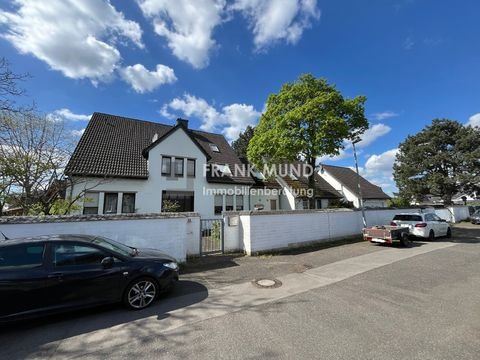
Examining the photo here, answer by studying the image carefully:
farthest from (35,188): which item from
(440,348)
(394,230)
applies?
(394,230)

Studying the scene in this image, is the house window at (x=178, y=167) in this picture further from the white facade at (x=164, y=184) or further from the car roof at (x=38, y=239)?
the car roof at (x=38, y=239)

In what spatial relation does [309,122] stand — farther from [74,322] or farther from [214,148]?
[74,322]

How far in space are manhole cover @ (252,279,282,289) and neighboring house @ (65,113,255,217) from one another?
11.1 m

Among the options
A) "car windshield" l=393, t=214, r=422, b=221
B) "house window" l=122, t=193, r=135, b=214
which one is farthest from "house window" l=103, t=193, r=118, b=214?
"car windshield" l=393, t=214, r=422, b=221

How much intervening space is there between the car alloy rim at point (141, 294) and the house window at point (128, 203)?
11585 mm

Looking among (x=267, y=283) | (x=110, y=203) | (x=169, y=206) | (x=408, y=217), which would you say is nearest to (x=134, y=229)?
(x=267, y=283)

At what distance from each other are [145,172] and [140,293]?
40.9ft

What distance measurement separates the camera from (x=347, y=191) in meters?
30.9

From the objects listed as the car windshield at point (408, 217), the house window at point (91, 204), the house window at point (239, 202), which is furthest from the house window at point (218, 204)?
the car windshield at point (408, 217)

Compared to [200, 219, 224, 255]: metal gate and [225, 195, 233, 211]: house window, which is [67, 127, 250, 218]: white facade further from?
Answer: [200, 219, 224, 255]: metal gate

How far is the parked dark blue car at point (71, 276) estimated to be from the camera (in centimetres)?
408

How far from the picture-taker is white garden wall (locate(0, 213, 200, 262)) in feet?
21.9

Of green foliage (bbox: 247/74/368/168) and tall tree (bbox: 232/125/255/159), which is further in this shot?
tall tree (bbox: 232/125/255/159)

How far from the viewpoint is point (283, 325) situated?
13.5ft
